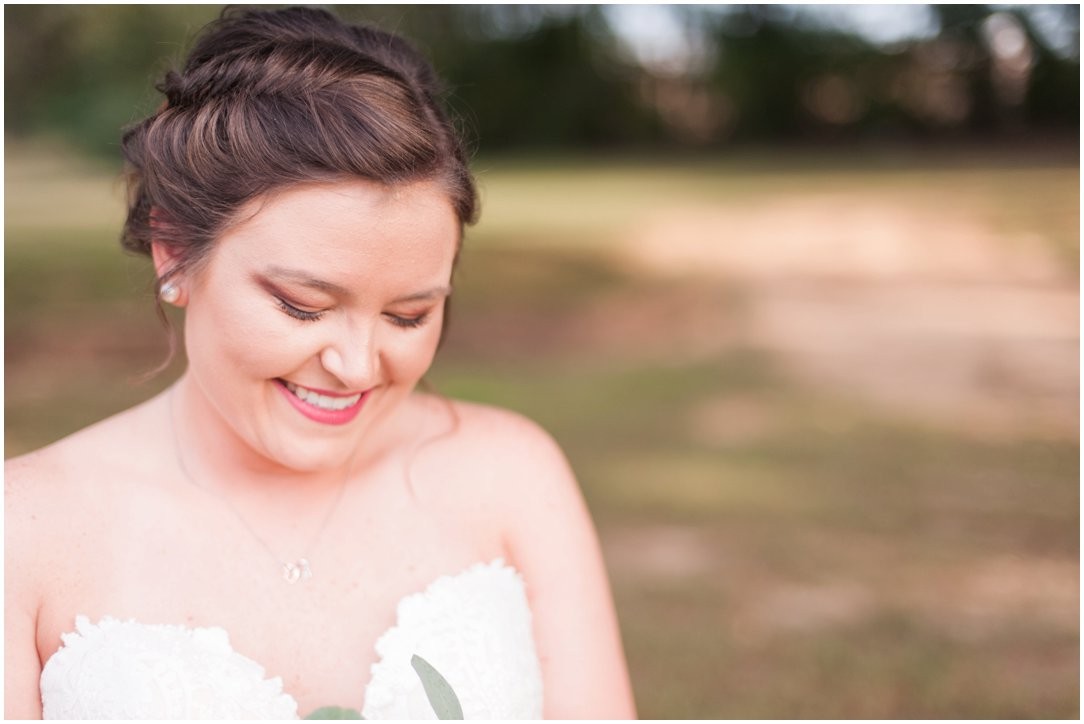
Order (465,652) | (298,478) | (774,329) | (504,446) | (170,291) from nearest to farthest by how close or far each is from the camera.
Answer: (170,291) → (465,652) → (298,478) → (504,446) → (774,329)

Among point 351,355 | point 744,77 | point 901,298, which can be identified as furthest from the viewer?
point 744,77

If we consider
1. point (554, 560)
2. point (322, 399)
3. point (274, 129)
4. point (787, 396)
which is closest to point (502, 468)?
point (554, 560)

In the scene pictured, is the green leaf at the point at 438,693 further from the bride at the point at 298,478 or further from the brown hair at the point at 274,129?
the brown hair at the point at 274,129

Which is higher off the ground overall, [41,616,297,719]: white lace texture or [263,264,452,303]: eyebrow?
[263,264,452,303]: eyebrow

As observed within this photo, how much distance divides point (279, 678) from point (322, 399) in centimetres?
47

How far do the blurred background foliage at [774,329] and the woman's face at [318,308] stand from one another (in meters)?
0.33

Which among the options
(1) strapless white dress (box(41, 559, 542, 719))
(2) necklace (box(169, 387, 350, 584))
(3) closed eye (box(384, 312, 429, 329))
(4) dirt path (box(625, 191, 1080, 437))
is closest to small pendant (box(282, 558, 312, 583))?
(2) necklace (box(169, 387, 350, 584))

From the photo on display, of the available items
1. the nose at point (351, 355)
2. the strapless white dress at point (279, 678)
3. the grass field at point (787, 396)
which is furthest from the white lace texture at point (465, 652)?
the grass field at point (787, 396)

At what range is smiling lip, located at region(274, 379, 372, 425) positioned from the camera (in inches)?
79.0

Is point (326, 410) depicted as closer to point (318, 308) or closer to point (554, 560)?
point (318, 308)

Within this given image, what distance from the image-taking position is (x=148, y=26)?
29.1 feet

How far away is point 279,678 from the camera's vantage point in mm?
2025

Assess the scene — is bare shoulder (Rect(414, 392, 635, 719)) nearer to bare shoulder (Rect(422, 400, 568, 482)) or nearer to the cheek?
bare shoulder (Rect(422, 400, 568, 482))

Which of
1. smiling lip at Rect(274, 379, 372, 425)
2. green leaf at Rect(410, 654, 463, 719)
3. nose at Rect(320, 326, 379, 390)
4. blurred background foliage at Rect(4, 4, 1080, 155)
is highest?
blurred background foliage at Rect(4, 4, 1080, 155)
